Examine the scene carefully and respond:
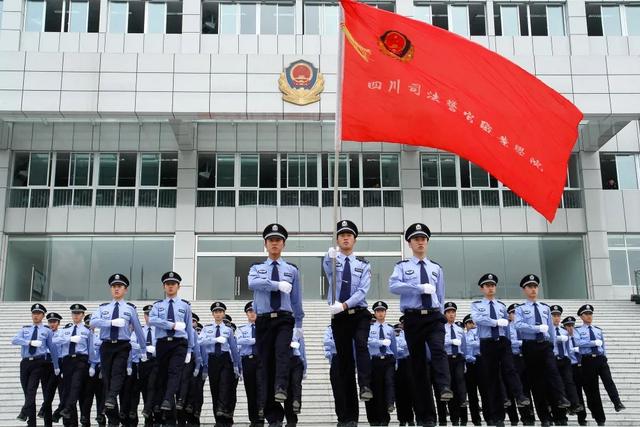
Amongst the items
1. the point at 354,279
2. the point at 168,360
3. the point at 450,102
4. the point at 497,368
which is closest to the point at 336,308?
the point at 354,279

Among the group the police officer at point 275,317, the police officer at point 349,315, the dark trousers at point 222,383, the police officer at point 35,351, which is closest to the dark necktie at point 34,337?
the police officer at point 35,351

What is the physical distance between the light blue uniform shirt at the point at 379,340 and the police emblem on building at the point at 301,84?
43.2 feet

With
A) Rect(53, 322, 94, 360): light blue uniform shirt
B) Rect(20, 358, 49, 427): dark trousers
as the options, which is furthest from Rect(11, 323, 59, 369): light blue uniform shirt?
Rect(53, 322, 94, 360): light blue uniform shirt

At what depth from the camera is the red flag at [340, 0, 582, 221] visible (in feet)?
28.2

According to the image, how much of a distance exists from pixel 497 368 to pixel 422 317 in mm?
2938

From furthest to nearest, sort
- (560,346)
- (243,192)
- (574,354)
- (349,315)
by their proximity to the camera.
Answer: (243,192) < (574,354) < (560,346) < (349,315)

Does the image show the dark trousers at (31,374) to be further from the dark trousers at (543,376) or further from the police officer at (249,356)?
the dark trousers at (543,376)

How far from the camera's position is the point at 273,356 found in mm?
8062

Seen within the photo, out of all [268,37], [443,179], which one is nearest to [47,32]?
[268,37]

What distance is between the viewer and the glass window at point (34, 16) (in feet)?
89.3

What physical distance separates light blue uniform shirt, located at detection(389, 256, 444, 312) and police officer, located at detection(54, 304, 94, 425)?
5.71 meters

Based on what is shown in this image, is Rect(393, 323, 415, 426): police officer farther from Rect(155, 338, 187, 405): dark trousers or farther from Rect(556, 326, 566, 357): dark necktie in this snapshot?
Rect(155, 338, 187, 405): dark trousers

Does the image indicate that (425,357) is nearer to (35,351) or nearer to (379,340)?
(379,340)

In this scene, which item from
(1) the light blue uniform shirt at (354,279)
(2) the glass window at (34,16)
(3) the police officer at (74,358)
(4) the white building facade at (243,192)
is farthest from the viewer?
(2) the glass window at (34,16)
